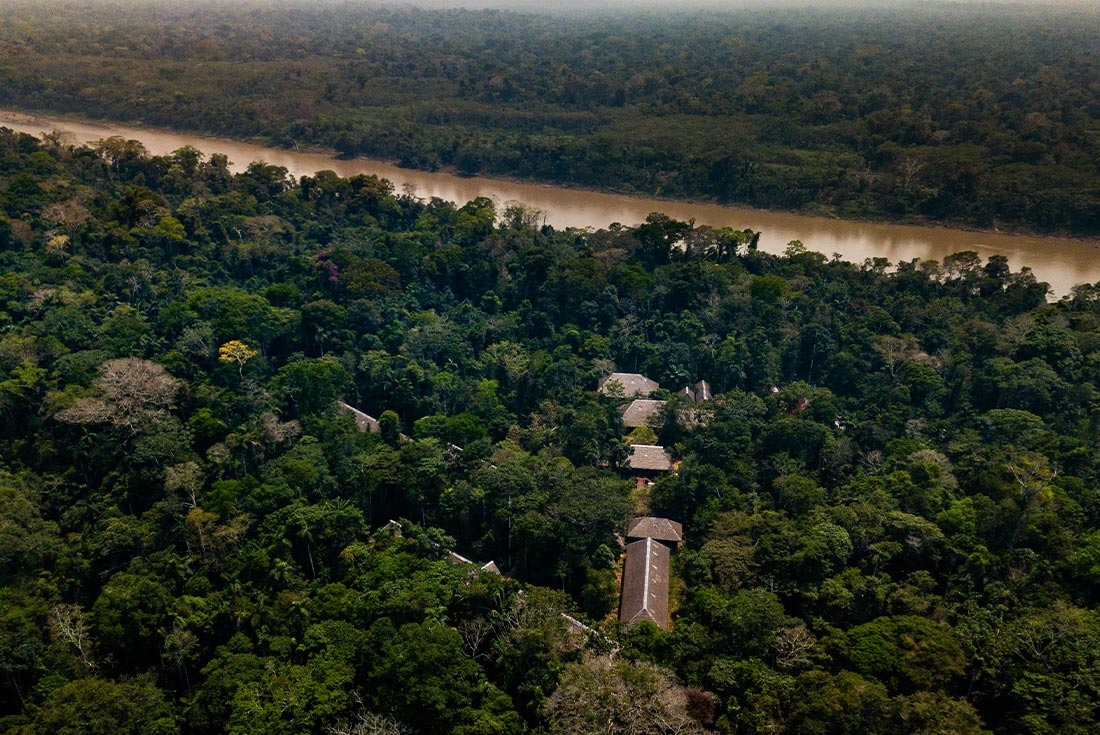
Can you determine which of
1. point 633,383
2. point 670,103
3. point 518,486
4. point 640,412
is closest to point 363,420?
point 518,486

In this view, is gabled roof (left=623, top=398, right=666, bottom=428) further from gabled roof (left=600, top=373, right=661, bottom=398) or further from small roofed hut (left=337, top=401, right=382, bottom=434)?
small roofed hut (left=337, top=401, right=382, bottom=434)

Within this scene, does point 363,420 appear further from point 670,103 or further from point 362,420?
point 670,103

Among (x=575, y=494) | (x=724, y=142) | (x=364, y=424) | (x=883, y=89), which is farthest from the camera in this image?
(x=883, y=89)

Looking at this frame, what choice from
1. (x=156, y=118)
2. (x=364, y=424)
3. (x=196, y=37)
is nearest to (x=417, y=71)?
(x=156, y=118)

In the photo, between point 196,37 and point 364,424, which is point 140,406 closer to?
point 364,424

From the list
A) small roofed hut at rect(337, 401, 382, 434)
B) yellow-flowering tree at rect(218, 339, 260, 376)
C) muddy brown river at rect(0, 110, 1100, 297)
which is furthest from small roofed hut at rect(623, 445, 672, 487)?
muddy brown river at rect(0, 110, 1100, 297)

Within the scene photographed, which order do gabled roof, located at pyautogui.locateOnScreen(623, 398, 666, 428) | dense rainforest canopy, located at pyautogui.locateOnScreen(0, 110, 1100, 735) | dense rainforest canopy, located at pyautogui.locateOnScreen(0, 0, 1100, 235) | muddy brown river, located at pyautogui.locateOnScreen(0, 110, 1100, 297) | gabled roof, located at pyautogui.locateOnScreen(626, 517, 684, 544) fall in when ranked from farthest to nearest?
dense rainforest canopy, located at pyautogui.locateOnScreen(0, 0, 1100, 235), muddy brown river, located at pyautogui.locateOnScreen(0, 110, 1100, 297), gabled roof, located at pyautogui.locateOnScreen(623, 398, 666, 428), gabled roof, located at pyautogui.locateOnScreen(626, 517, 684, 544), dense rainforest canopy, located at pyautogui.locateOnScreen(0, 110, 1100, 735)
